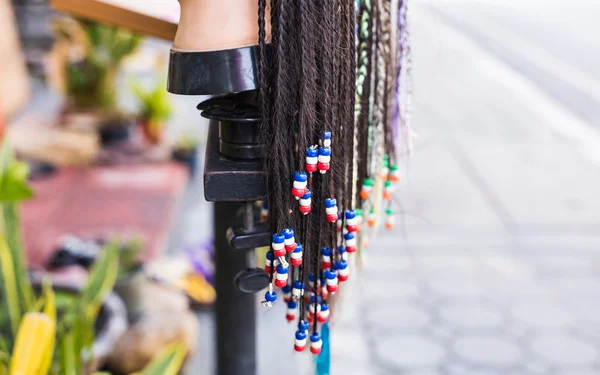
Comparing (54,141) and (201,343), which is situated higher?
(54,141)

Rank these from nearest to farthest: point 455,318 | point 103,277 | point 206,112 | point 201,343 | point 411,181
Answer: point 206,112 → point 103,277 → point 201,343 → point 455,318 → point 411,181

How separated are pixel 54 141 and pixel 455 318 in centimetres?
258

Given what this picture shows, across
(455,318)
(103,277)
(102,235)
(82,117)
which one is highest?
(82,117)

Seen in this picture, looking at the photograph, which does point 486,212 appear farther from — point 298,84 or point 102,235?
point 298,84

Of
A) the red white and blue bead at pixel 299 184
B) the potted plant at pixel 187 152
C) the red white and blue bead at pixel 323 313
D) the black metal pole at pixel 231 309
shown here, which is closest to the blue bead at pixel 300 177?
the red white and blue bead at pixel 299 184

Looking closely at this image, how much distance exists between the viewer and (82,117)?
3.81 m

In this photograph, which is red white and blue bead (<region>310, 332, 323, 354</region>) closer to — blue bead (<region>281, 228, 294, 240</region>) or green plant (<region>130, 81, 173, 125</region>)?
blue bead (<region>281, 228, 294, 240</region>)

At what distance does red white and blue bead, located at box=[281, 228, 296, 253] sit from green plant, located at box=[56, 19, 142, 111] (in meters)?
3.27

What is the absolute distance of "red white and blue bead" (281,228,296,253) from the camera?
28.8 inches

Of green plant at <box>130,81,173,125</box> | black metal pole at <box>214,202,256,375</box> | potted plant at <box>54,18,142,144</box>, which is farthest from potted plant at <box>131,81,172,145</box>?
black metal pole at <box>214,202,256,375</box>

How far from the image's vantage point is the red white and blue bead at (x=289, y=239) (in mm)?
730

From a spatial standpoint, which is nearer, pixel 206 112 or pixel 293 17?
pixel 293 17

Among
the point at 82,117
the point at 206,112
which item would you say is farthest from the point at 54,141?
the point at 206,112

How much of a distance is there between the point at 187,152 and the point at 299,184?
3.11m
